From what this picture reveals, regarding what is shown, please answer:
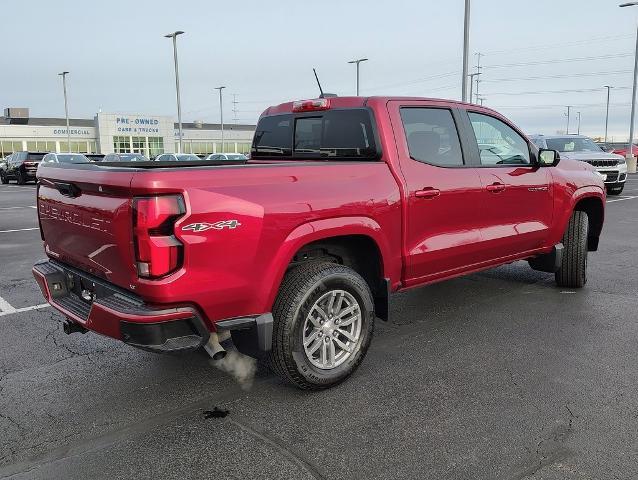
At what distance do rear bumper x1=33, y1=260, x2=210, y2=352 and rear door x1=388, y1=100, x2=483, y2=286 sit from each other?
177 cm

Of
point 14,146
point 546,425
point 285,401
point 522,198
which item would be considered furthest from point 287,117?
point 14,146

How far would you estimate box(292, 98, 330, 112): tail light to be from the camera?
4574 millimetres

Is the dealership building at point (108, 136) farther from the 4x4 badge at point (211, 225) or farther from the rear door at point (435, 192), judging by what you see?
the 4x4 badge at point (211, 225)

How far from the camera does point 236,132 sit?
8106cm

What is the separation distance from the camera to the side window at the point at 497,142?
496 cm

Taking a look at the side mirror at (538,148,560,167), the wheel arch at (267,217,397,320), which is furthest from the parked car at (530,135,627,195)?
the wheel arch at (267,217,397,320)

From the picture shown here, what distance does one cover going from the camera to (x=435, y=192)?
4.29 m

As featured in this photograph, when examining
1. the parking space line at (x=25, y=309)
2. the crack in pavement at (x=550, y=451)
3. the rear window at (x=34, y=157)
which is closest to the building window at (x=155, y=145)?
the rear window at (x=34, y=157)

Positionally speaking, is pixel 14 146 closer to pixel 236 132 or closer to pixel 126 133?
pixel 126 133

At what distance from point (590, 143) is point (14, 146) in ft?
212

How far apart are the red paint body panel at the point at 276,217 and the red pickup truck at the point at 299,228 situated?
10 mm

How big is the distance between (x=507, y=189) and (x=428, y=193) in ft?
3.77

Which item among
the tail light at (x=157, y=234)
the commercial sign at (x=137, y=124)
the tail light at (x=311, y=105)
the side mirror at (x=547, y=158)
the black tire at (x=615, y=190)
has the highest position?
the commercial sign at (x=137, y=124)

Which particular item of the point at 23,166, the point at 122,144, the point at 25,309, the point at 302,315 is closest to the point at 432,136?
the point at 302,315
